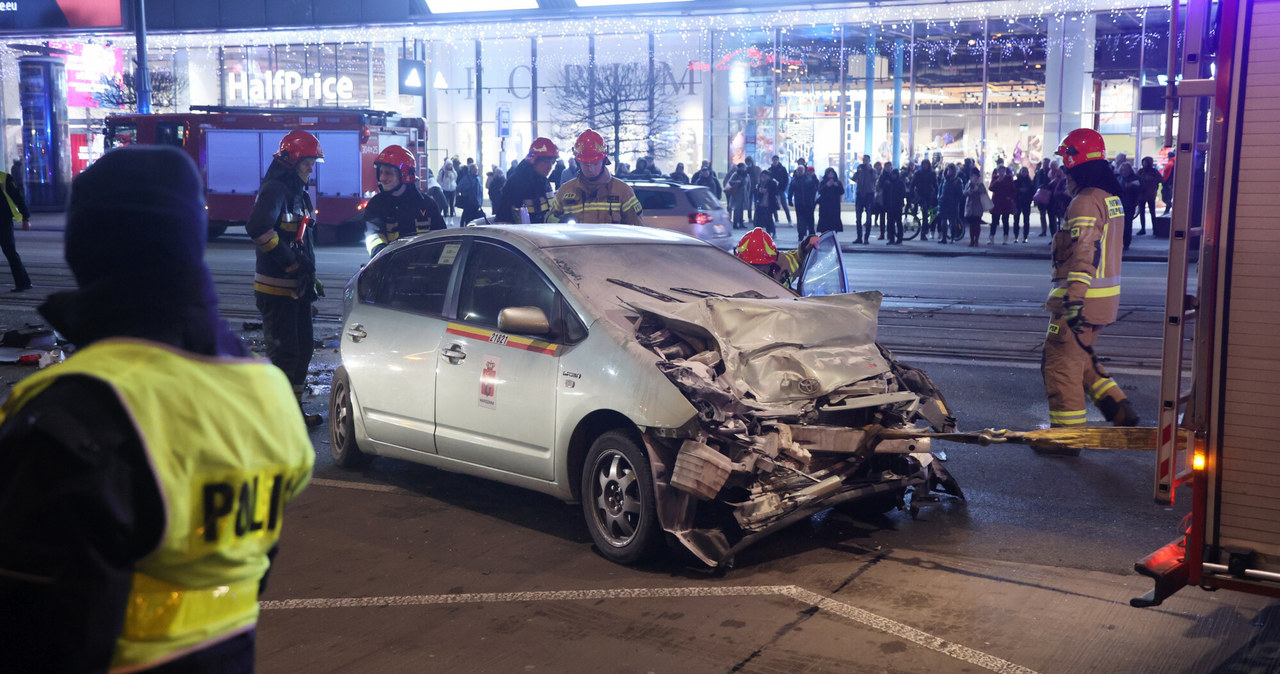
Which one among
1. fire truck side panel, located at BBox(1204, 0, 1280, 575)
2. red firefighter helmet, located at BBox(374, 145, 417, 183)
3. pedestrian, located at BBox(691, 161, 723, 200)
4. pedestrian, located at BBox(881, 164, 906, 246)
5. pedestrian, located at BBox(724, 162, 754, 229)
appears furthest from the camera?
pedestrian, located at BBox(724, 162, 754, 229)

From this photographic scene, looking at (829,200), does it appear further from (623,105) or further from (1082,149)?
(1082,149)

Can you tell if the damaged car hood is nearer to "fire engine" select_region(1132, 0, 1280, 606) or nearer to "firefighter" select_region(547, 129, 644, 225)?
"fire engine" select_region(1132, 0, 1280, 606)

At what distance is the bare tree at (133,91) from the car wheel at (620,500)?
123ft

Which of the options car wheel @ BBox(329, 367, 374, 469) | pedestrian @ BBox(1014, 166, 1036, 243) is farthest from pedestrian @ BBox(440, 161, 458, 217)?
car wheel @ BBox(329, 367, 374, 469)

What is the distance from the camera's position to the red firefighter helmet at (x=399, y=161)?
996 cm

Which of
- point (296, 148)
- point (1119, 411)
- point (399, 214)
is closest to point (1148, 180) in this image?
point (1119, 411)

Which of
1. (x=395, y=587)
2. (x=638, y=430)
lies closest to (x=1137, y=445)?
(x=638, y=430)

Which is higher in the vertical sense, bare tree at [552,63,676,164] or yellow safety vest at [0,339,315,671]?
bare tree at [552,63,676,164]

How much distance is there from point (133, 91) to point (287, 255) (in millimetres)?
34334

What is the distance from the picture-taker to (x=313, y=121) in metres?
26.8

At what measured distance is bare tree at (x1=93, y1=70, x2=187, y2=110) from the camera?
38812 mm

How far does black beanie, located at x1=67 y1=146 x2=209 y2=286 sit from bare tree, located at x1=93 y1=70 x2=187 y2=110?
40.1 m

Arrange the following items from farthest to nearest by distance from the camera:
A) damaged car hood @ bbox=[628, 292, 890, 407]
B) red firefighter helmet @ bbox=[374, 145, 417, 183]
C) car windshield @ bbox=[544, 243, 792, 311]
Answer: red firefighter helmet @ bbox=[374, 145, 417, 183] < car windshield @ bbox=[544, 243, 792, 311] < damaged car hood @ bbox=[628, 292, 890, 407]

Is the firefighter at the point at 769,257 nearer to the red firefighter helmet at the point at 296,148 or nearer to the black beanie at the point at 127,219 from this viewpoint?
the red firefighter helmet at the point at 296,148
